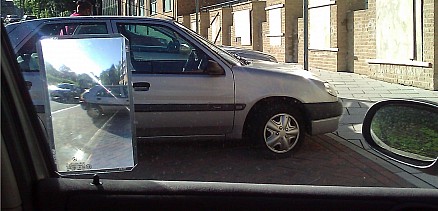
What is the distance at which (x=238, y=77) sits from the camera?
5691 millimetres

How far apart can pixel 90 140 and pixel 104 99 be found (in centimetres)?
23

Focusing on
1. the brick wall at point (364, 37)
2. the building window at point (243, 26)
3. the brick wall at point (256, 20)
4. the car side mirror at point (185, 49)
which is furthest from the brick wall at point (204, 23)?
the car side mirror at point (185, 49)

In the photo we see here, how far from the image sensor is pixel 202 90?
5598mm

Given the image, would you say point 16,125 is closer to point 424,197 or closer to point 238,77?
point 424,197

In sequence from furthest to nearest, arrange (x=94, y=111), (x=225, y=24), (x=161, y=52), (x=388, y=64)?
(x=225, y=24)
(x=388, y=64)
(x=161, y=52)
(x=94, y=111)

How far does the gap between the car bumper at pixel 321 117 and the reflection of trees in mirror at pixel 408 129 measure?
304 centimetres

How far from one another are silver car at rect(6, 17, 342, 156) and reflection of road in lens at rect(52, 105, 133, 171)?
2293 millimetres

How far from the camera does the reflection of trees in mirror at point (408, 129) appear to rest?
2.48m

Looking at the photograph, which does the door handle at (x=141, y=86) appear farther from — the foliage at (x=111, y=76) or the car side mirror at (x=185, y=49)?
the foliage at (x=111, y=76)

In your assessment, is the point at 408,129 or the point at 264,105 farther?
the point at 264,105

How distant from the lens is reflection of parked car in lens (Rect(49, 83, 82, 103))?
2.77 meters

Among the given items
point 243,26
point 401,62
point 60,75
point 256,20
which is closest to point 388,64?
point 401,62

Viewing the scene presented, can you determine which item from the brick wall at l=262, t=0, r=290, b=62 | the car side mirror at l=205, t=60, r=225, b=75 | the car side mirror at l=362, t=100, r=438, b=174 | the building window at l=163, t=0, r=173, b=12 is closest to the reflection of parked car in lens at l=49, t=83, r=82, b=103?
the car side mirror at l=362, t=100, r=438, b=174

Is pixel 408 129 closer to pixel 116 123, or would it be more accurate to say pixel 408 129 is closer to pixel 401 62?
pixel 116 123
